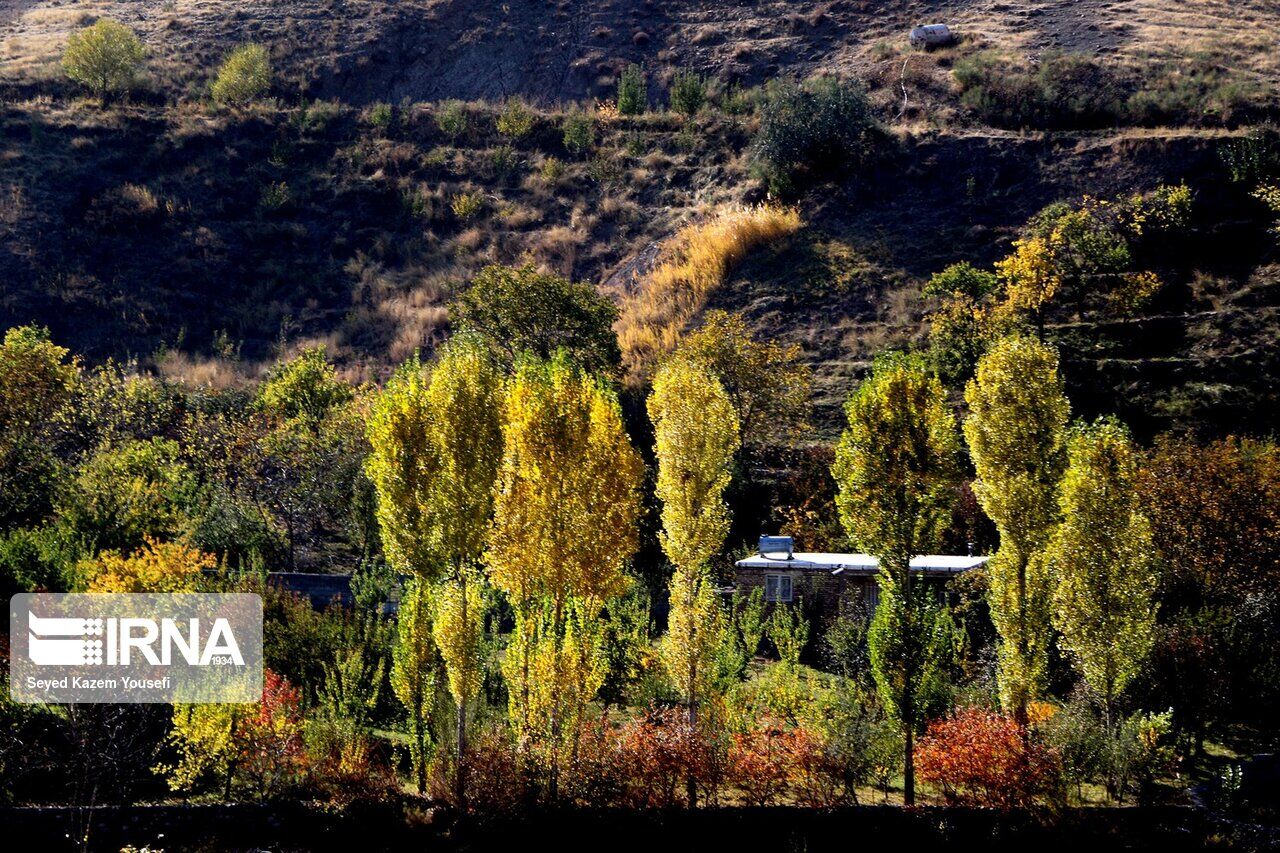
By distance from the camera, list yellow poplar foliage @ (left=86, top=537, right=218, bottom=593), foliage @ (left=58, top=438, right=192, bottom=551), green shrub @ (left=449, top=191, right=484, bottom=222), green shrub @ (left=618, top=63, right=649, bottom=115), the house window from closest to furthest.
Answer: yellow poplar foliage @ (left=86, top=537, right=218, bottom=593) < foliage @ (left=58, top=438, right=192, bottom=551) < the house window < green shrub @ (left=449, top=191, right=484, bottom=222) < green shrub @ (left=618, top=63, right=649, bottom=115)

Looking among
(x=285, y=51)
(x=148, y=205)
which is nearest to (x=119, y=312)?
(x=148, y=205)

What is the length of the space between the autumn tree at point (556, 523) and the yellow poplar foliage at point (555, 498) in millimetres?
17

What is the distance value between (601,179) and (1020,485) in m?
47.8

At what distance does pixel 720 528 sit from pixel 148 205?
5200 cm

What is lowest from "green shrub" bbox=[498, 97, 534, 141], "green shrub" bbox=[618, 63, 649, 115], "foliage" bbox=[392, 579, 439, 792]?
"foliage" bbox=[392, 579, 439, 792]

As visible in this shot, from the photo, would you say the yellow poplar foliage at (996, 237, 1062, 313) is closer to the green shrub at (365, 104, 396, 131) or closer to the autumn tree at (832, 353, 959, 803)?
the autumn tree at (832, 353, 959, 803)

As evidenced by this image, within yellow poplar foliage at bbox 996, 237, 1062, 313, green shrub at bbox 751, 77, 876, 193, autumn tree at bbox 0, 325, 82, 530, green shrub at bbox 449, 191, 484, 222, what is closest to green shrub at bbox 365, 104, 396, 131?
green shrub at bbox 449, 191, 484, 222

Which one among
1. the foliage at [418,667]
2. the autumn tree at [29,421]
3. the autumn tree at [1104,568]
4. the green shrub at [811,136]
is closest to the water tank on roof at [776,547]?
the autumn tree at [1104,568]

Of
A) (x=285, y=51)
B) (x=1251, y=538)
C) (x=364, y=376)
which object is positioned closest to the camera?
(x=1251, y=538)

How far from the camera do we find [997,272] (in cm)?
4803

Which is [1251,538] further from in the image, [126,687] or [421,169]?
[421,169]

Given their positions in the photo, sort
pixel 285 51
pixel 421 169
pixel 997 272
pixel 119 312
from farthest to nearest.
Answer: pixel 285 51, pixel 421 169, pixel 119 312, pixel 997 272

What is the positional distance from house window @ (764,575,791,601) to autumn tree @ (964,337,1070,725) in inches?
337

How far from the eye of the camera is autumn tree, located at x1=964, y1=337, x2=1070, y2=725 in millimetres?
22312
